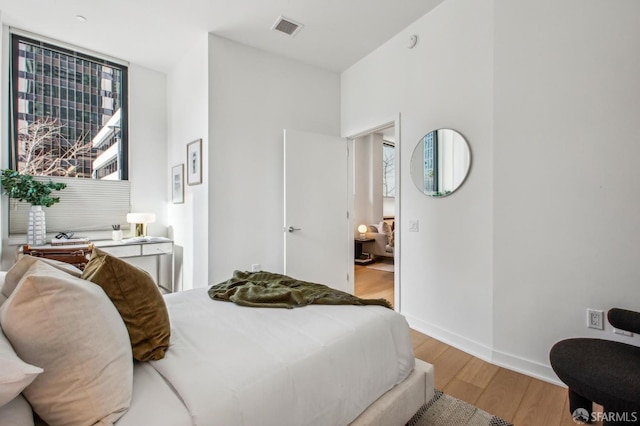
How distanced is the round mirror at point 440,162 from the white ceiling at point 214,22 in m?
1.21

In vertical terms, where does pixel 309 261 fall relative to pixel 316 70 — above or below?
below

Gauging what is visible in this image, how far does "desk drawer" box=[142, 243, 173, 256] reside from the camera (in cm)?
325

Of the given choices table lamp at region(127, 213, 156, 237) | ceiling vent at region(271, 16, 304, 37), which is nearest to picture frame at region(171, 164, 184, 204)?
table lamp at region(127, 213, 156, 237)

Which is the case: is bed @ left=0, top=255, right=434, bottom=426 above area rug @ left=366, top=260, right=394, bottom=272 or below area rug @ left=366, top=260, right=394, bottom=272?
above

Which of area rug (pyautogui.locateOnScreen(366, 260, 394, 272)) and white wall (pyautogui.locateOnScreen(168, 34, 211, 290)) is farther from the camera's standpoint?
area rug (pyautogui.locateOnScreen(366, 260, 394, 272))

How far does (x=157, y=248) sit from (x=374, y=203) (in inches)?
176

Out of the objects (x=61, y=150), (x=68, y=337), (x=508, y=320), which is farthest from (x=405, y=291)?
(x=61, y=150)

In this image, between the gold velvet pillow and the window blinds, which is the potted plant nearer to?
the window blinds

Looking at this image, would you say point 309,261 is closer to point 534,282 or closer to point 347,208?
point 347,208

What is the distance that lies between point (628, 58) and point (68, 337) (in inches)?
114

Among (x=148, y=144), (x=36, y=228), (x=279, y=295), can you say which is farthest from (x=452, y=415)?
(x=148, y=144)

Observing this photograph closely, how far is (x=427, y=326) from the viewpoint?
2.69 m

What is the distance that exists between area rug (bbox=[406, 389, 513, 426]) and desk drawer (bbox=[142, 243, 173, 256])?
3.03 metres

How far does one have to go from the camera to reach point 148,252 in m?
3.27
